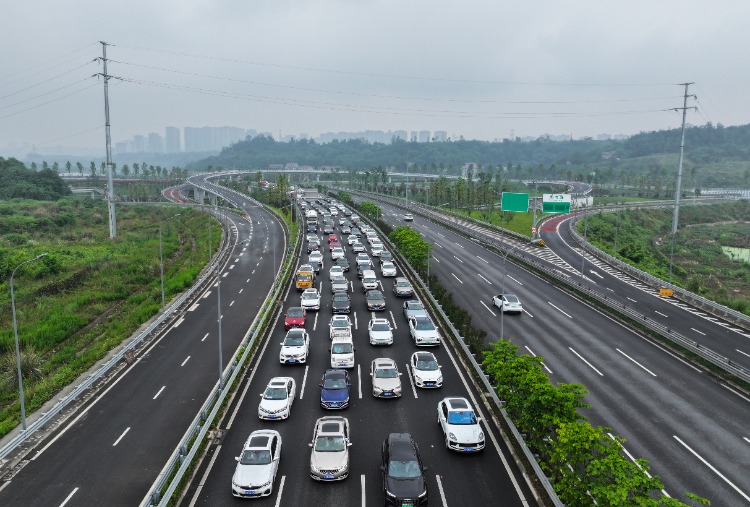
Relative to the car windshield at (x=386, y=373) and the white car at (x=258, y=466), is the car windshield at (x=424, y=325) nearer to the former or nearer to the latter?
the car windshield at (x=386, y=373)

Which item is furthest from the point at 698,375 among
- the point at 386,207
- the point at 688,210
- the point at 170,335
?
the point at 688,210

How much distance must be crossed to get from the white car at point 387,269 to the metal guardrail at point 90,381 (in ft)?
69.4

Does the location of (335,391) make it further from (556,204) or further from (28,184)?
(28,184)

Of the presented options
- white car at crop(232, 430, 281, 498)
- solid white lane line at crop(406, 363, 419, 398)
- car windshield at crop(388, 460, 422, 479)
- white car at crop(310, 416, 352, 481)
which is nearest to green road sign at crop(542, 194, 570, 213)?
solid white lane line at crop(406, 363, 419, 398)

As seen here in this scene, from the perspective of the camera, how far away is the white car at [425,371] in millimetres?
30344

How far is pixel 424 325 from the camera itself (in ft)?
128

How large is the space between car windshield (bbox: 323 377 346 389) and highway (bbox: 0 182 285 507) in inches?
285

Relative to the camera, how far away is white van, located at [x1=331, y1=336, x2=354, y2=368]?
33.2m

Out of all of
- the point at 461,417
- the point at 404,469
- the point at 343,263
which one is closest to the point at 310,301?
the point at 343,263

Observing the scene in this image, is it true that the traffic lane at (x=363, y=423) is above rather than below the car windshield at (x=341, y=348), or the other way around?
below

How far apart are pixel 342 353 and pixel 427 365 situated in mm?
5843

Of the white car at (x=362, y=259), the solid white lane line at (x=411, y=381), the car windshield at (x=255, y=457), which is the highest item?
the white car at (x=362, y=259)

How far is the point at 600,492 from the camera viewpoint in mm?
15367

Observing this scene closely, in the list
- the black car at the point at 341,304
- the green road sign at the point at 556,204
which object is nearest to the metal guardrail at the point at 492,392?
the black car at the point at 341,304
